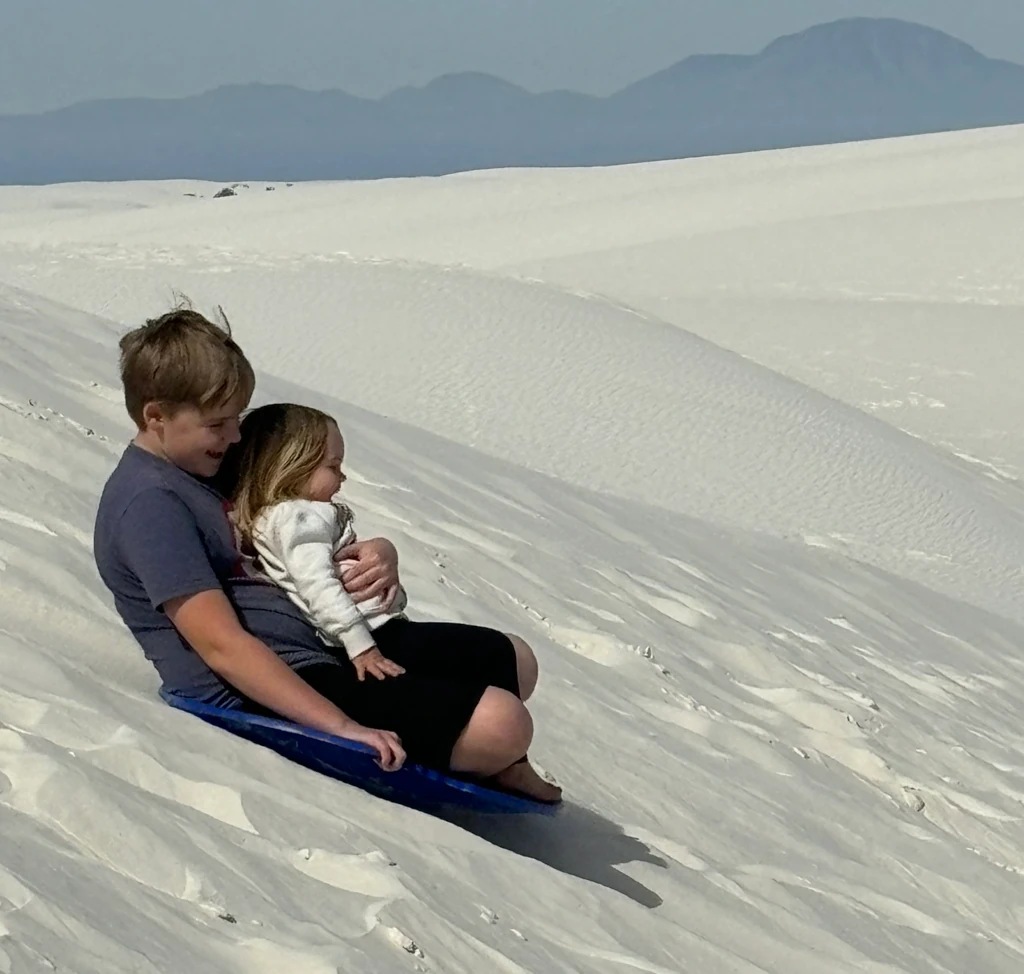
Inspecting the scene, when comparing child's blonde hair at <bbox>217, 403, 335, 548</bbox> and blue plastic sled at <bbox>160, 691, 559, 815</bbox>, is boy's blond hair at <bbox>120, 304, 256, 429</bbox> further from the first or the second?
blue plastic sled at <bbox>160, 691, 559, 815</bbox>

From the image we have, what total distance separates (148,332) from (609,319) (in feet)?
36.8

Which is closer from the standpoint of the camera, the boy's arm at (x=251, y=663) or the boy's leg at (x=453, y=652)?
the boy's arm at (x=251, y=663)

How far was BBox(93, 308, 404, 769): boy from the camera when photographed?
10.5 ft

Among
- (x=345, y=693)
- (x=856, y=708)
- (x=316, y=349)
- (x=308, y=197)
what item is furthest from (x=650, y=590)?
(x=308, y=197)

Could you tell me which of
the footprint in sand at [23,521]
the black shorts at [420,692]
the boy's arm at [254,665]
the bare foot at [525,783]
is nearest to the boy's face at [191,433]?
the boy's arm at [254,665]

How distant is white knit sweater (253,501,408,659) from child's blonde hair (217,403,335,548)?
33 millimetres

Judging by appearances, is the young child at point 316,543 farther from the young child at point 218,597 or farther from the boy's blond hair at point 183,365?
the boy's blond hair at point 183,365

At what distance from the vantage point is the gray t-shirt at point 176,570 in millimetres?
3206

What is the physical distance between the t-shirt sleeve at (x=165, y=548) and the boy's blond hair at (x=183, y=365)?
187mm

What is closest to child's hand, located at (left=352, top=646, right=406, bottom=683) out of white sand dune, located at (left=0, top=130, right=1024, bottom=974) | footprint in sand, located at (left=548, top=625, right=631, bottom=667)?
white sand dune, located at (left=0, top=130, right=1024, bottom=974)

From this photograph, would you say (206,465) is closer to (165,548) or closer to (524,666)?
(165,548)

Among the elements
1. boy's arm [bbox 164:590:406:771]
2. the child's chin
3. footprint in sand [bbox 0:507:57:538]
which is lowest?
footprint in sand [bbox 0:507:57:538]

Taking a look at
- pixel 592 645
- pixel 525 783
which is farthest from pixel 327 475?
pixel 592 645

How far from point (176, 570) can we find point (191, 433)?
274mm
